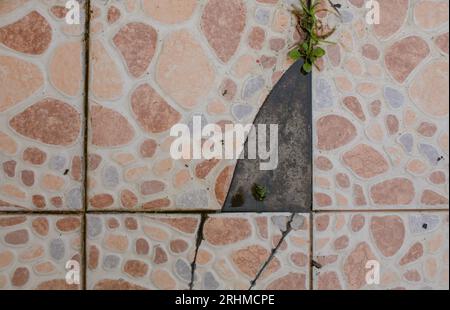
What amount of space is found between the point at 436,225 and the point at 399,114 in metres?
0.58

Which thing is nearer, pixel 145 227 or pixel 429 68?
pixel 145 227

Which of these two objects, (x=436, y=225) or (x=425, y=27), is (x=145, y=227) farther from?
(x=425, y=27)

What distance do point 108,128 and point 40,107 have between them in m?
0.31

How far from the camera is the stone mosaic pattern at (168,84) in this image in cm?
183

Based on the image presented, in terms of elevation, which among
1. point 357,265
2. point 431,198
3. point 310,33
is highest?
point 310,33

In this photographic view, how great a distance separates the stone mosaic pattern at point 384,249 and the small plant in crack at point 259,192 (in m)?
0.27

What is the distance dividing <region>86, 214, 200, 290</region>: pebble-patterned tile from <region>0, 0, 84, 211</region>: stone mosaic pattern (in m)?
→ 0.19

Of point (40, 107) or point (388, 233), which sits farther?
point (388, 233)

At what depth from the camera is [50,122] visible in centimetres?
181

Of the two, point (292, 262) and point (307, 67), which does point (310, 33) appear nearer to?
point (307, 67)

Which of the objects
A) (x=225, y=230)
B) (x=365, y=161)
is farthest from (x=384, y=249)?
(x=225, y=230)

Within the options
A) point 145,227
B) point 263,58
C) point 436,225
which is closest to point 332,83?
point 263,58

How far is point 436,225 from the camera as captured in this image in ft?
6.49

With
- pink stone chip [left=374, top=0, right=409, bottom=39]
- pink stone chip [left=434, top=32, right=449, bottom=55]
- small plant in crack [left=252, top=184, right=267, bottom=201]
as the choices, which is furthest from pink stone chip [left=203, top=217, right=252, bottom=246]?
pink stone chip [left=434, top=32, right=449, bottom=55]
